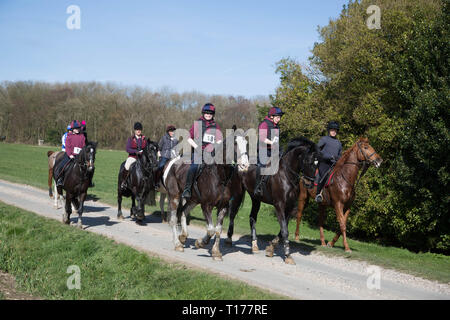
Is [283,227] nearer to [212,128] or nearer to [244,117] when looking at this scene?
[212,128]

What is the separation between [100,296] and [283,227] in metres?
4.16

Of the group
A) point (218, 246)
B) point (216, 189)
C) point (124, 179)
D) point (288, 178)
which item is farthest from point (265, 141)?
point (124, 179)

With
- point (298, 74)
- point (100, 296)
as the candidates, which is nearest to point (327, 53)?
point (298, 74)

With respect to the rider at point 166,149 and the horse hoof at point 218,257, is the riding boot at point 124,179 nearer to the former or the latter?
the rider at point 166,149

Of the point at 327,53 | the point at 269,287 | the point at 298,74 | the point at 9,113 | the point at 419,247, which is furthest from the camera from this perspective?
the point at 9,113

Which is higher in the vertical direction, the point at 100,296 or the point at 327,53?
the point at 327,53

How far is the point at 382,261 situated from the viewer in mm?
9055

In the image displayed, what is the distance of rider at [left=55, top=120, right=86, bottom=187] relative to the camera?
1255 cm

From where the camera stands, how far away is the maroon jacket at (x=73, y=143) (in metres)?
12.6

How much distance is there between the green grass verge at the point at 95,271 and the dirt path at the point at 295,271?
68 cm

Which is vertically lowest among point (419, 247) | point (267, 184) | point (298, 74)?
point (419, 247)

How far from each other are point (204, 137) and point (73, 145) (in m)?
5.41

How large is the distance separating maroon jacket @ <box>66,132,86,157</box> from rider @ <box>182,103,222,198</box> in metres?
4.84
